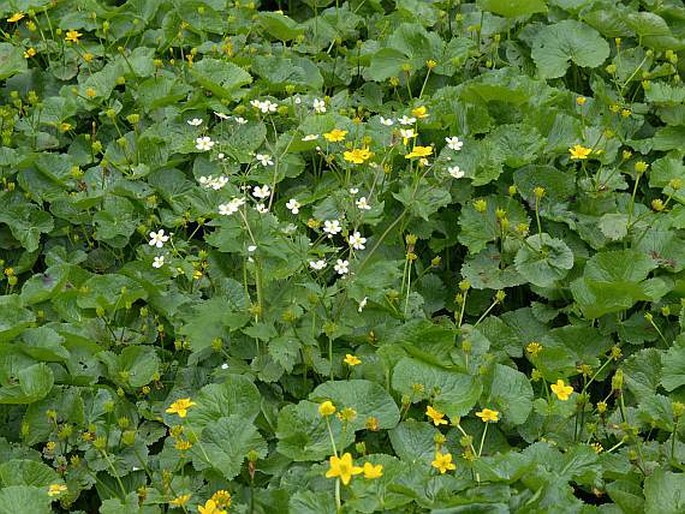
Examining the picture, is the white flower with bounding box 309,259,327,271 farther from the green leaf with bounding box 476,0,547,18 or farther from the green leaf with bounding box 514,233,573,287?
the green leaf with bounding box 476,0,547,18

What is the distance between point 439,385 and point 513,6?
Answer: 1859 millimetres

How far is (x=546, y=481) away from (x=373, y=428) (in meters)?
0.43

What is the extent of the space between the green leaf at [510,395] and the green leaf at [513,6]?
67.7 inches

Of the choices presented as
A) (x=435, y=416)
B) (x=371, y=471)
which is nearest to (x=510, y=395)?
(x=435, y=416)

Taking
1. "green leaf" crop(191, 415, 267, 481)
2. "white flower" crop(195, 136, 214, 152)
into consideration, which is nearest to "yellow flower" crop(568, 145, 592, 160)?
"white flower" crop(195, 136, 214, 152)

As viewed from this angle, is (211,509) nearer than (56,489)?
Yes

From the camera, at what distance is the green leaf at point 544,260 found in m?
3.20

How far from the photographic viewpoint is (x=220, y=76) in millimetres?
3953

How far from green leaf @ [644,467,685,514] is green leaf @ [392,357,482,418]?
478mm

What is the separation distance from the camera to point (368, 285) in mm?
2971

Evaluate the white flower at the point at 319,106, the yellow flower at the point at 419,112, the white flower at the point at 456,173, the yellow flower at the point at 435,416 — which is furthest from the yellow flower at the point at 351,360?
the white flower at the point at 319,106

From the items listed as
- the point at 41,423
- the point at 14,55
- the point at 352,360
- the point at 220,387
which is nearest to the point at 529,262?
the point at 352,360

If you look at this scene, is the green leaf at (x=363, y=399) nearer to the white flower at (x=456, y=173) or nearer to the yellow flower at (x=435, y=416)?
the yellow flower at (x=435, y=416)

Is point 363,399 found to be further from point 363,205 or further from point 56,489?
point 56,489
